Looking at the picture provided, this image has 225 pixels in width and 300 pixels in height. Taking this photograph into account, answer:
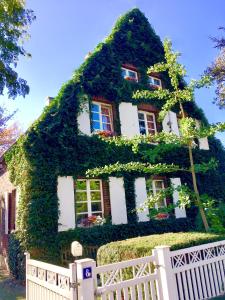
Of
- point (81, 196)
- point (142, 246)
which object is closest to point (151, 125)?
point (81, 196)

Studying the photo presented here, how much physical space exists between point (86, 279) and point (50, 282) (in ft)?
3.59

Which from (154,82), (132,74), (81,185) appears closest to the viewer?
Result: (81,185)

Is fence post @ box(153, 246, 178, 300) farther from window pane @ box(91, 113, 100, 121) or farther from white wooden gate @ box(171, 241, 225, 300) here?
window pane @ box(91, 113, 100, 121)

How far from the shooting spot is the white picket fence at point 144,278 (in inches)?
144

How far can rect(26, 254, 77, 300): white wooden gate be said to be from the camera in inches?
145

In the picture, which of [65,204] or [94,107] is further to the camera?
[94,107]

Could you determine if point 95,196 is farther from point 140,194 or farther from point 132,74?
point 132,74

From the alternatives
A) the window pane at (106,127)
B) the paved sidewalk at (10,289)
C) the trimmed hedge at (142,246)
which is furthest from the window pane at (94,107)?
the paved sidewalk at (10,289)

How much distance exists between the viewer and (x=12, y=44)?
360 inches

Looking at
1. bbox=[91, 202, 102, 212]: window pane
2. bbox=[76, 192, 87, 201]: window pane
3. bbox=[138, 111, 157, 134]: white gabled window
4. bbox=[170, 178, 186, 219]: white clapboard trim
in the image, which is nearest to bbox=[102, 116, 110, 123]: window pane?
bbox=[138, 111, 157, 134]: white gabled window

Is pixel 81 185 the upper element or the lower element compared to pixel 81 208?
upper

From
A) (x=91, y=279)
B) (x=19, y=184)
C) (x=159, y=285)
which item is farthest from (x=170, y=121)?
(x=91, y=279)

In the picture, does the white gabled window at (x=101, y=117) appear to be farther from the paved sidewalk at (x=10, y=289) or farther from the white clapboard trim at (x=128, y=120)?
the paved sidewalk at (x=10, y=289)

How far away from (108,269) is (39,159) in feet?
17.0
